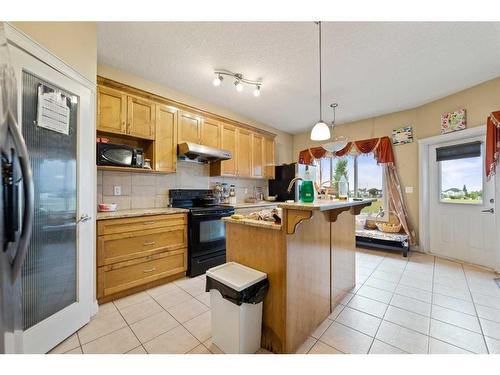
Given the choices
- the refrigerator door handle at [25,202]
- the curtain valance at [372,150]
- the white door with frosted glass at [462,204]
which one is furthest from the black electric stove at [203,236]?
the white door with frosted glass at [462,204]

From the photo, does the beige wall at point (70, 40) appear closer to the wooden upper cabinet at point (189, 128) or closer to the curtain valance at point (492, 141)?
the wooden upper cabinet at point (189, 128)

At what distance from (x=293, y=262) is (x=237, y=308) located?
1.60 ft

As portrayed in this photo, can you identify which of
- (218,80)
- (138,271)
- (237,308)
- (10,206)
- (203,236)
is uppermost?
(218,80)

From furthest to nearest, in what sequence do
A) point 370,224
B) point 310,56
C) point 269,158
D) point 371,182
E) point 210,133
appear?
point 269,158 < point 371,182 < point 370,224 < point 210,133 < point 310,56

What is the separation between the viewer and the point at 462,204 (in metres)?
3.31

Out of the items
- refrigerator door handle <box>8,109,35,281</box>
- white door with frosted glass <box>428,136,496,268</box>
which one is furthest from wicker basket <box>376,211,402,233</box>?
refrigerator door handle <box>8,109,35,281</box>

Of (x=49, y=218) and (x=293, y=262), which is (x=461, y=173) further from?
(x=49, y=218)

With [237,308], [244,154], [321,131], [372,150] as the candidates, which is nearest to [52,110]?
[237,308]

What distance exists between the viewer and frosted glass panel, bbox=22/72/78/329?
1.42m

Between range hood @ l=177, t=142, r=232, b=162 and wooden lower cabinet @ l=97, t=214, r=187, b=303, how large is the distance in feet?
3.07

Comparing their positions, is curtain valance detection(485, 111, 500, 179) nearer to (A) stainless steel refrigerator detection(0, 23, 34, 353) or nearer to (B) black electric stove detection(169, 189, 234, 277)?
(B) black electric stove detection(169, 189, 234, 277)

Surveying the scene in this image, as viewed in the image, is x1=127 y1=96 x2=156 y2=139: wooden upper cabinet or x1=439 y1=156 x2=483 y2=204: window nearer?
x1=127 y1=96 x2=156 y2=139: wooden upper cabinet

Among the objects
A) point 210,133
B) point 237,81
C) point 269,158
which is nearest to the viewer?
point 237,81

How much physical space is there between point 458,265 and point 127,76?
5.47m
